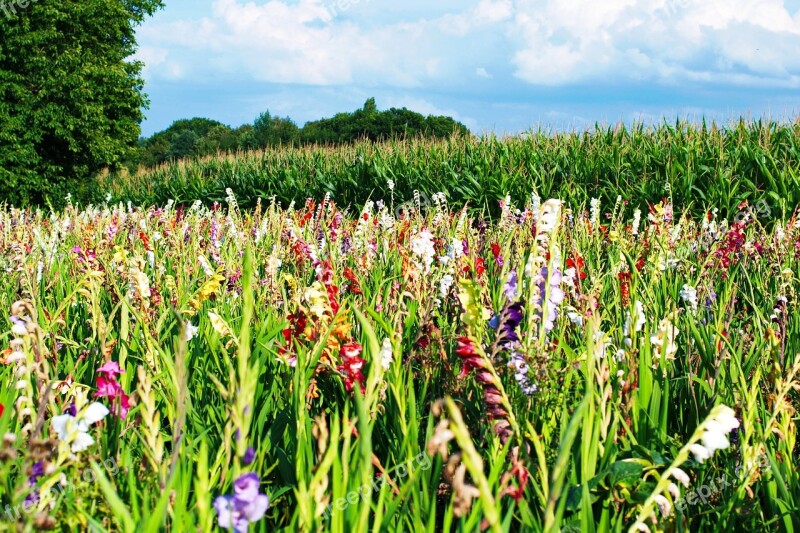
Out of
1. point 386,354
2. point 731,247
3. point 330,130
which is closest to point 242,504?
point 386,354

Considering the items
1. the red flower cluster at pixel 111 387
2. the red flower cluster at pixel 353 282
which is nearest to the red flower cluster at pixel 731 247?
the red flower cluster at pixel 353 282

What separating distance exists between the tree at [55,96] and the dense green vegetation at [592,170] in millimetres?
13468

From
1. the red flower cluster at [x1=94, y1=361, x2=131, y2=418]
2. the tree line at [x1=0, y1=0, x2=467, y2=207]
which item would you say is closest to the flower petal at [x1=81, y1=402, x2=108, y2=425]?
the red flower cluster at [x1=94, y1=361, x2=131, y2=418]

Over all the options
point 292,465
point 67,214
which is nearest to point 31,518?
point 292,465

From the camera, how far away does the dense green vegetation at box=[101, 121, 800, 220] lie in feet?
28.8

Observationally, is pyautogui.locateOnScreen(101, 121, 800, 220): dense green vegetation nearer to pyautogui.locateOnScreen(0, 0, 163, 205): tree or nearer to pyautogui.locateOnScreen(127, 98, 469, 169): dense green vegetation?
pyautogui.locateOnScreen(0, 0, 163, 205): tree

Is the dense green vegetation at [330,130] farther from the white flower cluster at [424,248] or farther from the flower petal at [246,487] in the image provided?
the flower petal at [246,487]

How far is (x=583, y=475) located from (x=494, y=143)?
482 inches

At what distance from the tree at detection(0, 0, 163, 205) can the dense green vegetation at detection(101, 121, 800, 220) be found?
13.5 m

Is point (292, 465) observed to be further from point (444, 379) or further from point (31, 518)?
point (31, 518)

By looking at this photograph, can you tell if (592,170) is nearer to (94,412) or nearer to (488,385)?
(488,385)

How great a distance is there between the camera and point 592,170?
9953 millimetres

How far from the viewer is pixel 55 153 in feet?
89.9

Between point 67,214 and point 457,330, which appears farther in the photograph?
point 67,214
